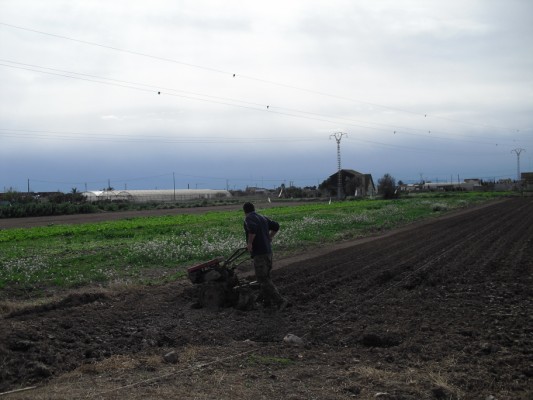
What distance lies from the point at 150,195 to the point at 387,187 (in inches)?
1689

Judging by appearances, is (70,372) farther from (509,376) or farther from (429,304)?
(429,304)

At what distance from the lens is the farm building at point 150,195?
9362 cm

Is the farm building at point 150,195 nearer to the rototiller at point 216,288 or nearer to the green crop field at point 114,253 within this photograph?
the green crop field at point 114,253

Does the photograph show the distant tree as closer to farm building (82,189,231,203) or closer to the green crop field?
farm building (82,189,231,203)

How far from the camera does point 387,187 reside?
90125mm

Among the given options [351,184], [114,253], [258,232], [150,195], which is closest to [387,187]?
[351,184]

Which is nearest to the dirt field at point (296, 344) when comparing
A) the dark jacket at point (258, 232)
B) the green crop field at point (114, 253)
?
the dark jacket at point (258, 232)

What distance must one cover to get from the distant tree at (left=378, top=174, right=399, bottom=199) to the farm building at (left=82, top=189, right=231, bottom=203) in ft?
123

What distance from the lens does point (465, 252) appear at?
60.1ft

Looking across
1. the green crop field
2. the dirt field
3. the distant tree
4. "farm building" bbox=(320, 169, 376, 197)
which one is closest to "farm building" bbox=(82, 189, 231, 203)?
"farm building" bbox=(320, 169, 376, 197)

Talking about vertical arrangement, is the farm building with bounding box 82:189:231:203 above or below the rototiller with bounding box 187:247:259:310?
above

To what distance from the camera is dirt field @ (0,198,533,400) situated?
20.2ft

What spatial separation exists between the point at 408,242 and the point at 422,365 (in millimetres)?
16412

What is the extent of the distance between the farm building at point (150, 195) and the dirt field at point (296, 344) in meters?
78.7
